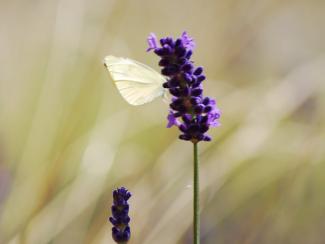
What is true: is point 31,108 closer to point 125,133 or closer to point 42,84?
point 42,84

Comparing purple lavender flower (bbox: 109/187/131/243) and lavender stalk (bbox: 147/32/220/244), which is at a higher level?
lavender stalk (bbox: 147/32/220/244)

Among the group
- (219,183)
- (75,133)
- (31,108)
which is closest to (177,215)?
(219,183)

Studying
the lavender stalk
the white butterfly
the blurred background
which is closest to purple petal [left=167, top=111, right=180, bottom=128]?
the lavender stalk

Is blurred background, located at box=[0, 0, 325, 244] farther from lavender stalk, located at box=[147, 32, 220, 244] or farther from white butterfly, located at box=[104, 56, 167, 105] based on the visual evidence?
lavender stalk, located at box=[147, 32, 220, 244]

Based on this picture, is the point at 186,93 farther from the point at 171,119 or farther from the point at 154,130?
the point at 154,130

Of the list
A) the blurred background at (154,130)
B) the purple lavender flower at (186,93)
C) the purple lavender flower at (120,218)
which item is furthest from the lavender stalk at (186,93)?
the blurred background at (154,130)

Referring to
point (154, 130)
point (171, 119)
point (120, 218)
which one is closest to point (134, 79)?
point (171, 119)

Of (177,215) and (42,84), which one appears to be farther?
(42,84)
